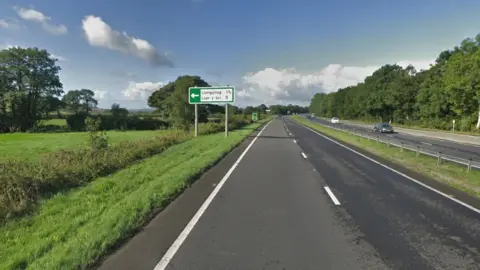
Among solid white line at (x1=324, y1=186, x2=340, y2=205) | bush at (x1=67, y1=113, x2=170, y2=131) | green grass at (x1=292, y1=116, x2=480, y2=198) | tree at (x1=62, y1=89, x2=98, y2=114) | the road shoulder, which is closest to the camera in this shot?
solid white line at (x1=324, y1=186, x2=340, y2=205)

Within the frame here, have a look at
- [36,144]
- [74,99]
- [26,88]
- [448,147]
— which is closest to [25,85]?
[26,88]

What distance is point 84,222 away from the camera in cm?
654

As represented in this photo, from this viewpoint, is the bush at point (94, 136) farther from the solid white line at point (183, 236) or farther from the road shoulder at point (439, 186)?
the road shoulder at point (439, 186)

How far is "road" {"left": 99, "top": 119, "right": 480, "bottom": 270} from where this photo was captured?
474cm

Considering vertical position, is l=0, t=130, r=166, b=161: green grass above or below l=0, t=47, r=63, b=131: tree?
below

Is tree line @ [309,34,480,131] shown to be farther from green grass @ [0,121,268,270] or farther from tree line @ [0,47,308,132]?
green grass @ [0,121,268,270]

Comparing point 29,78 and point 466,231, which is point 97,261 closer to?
point 466,231

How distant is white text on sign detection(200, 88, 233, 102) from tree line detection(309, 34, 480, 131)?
32.0 metres

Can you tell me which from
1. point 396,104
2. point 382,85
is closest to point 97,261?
point 396,104

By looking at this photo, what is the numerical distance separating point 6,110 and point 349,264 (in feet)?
228

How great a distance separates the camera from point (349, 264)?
4.63m

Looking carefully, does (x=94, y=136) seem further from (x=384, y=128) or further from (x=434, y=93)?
(x=434, y=93)

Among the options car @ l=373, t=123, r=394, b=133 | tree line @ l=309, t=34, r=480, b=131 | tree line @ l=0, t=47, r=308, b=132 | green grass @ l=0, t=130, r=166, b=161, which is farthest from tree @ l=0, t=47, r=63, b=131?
tree line @ l=309, t=34, r=480, b=131

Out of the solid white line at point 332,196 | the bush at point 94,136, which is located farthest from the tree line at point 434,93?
the bush at point 94,136
